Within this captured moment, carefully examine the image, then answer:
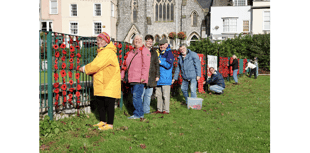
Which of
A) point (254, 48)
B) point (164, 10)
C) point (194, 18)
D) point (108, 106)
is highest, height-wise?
point (164, 10)

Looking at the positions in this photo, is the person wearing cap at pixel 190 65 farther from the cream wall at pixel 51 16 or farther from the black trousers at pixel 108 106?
the cream wall at pixel 51 16

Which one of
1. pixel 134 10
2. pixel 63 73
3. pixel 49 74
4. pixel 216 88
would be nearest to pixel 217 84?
pixel 216 88

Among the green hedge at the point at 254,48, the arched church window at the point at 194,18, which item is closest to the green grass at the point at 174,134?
the green hedge at the point at 254,48

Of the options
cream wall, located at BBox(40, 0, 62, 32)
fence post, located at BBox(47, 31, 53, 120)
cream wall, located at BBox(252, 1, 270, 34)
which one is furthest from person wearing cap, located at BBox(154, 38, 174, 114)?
cream wall, located at BBox(40, 0, 62, 32)

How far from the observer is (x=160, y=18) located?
40719 millimetres

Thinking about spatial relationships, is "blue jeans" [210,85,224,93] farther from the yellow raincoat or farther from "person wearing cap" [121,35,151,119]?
the yellow raincoat

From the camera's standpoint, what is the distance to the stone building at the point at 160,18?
39625 millimetres

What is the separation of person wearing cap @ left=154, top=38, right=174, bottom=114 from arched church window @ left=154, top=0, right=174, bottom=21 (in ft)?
113

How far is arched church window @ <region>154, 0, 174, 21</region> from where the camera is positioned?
40.7 metres

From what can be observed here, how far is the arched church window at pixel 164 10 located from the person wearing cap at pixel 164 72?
113 ft

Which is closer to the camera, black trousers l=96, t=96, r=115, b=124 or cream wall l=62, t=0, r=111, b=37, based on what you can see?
black trousers l=96, t=96, r=115, b=124

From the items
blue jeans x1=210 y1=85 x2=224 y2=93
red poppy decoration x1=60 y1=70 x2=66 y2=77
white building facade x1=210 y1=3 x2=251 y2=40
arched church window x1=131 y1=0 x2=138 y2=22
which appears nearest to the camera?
red poppy decoration x1=60 y1=70 x2=66 y2=77

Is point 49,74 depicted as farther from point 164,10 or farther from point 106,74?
point 164,10

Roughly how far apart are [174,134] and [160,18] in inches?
1461
